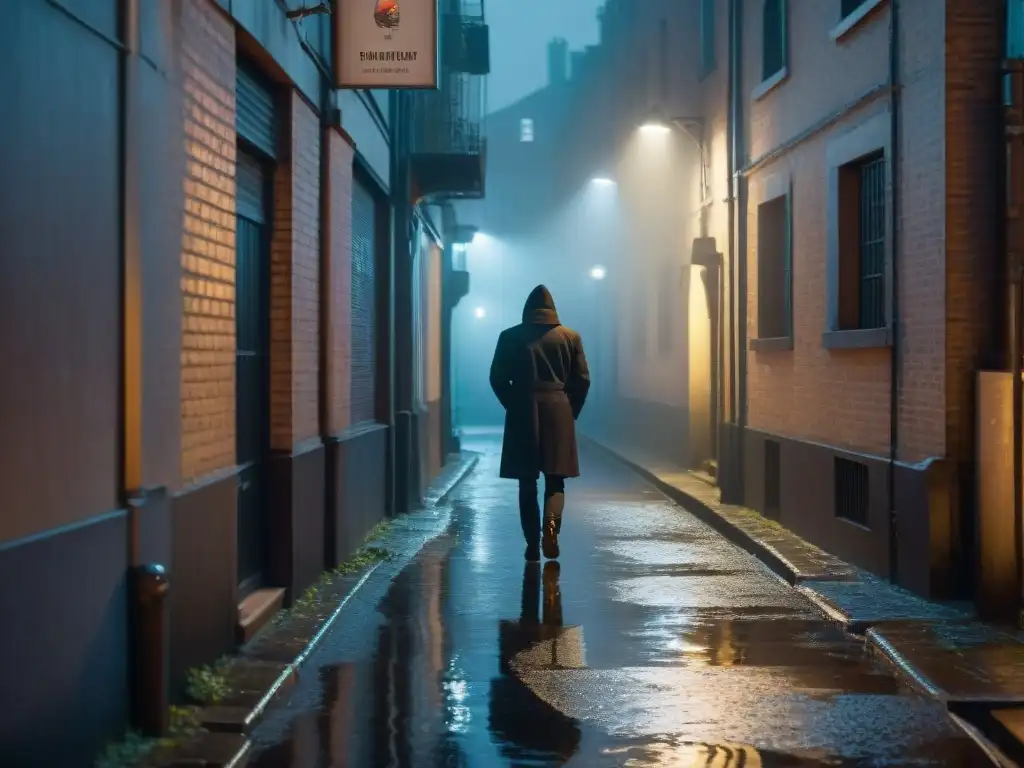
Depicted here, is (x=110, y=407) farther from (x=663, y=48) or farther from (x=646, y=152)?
(x=646, y=152)

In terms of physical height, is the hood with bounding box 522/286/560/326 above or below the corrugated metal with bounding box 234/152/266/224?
below

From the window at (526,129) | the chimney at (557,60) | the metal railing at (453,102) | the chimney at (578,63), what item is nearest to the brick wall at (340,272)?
the metal railing at (453,102)

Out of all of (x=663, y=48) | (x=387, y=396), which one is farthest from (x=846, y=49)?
(x=663, y=48)

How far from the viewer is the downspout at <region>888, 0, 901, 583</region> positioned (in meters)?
9.33

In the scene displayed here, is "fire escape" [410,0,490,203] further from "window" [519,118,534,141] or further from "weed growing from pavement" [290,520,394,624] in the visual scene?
"window" [519,118,534,141]

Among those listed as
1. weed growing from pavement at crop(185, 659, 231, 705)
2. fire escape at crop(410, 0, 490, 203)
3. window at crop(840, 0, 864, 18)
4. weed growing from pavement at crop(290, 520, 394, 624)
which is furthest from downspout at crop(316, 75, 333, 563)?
fire escape at crop(410, 0, 490, 203)

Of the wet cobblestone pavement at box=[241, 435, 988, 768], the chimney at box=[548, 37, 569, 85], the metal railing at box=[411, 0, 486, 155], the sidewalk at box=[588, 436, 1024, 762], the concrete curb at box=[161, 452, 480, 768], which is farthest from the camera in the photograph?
the chimney at box=[548, 37, 569, 85]

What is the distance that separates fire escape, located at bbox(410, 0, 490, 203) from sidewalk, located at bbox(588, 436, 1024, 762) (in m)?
5.81

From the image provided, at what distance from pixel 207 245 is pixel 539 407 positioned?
14.8 feet

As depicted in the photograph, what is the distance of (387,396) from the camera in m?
14.0

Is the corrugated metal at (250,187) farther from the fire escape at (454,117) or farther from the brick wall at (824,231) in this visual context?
the fire escape at (454,117)

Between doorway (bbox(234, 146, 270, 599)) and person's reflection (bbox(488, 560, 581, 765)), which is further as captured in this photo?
doorway (bbox(234, 146, 270, 599))

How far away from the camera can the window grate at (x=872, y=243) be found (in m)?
10.3

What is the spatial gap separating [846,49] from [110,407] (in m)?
7.45
